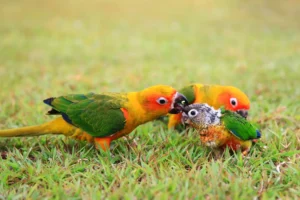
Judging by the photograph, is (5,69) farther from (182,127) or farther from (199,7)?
(199,7)

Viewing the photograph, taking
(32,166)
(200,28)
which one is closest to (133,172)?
(32,166)

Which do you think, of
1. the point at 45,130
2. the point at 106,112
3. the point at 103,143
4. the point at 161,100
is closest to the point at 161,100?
the point at 161,100

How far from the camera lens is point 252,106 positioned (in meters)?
4.01

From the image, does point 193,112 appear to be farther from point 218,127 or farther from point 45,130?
point 45,130

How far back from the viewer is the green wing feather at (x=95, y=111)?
2.75m

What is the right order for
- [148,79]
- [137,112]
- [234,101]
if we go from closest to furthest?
[137,112] → [234,101] → [148,79]

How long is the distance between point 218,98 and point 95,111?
1.10 meters

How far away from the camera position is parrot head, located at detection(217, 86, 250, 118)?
10.3 feet

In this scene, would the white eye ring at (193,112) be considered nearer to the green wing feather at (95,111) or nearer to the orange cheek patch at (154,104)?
the orange cheek patch at (154,104)

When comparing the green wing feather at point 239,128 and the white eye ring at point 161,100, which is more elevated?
the white eye ring at point 161,100

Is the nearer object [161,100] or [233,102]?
[161,100]

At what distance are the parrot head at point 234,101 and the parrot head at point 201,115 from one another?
434 millimetres

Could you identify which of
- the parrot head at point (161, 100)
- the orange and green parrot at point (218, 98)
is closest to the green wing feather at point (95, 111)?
the parrot head at point (161, 100)

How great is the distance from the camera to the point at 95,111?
2830 mm
